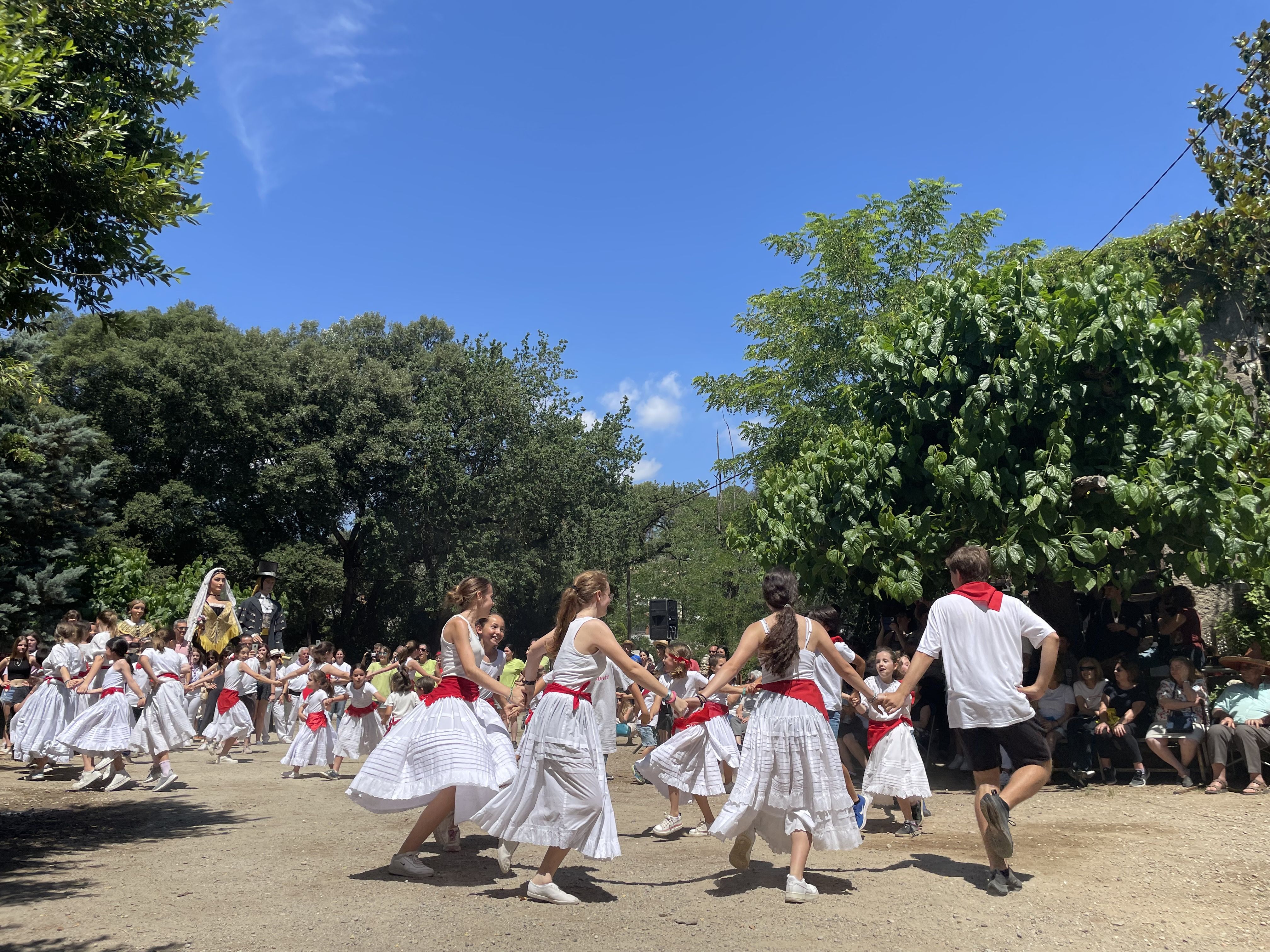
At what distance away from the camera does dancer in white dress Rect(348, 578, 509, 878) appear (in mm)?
6367

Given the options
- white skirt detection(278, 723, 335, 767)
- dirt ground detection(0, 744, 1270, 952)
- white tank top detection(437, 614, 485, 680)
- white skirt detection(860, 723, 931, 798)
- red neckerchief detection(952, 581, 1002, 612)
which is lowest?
dirt ground detection(0, 744, 1270, 952)

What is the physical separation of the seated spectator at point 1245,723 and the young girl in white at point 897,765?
13.6 ft

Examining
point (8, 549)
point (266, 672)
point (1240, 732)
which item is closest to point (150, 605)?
point (8, 549)

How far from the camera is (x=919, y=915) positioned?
557cm

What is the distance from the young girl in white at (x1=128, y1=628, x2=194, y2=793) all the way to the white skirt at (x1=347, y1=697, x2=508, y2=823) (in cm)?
592

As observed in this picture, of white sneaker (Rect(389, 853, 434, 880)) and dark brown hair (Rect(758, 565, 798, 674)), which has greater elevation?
dark brown hair (Rect(758, 565, 798, 674))

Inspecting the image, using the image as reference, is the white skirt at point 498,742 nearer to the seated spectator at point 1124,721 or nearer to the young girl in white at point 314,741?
the young girl in white at point 314,741

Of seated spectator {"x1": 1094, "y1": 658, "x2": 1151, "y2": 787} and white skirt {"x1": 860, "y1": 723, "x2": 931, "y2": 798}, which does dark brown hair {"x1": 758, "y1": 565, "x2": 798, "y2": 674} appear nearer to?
white skirt {"x1": 860, "y1": 723, "x2": 931, "y2": 798}

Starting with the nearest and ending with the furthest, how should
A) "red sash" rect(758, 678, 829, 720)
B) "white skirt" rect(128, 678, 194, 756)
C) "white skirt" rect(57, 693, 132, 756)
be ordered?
"red sash" rect(758, 678, 829, 720), "white skirt" rect(57, 693, 132, 756), "white skirt" rect(128, 678, 194, 756)

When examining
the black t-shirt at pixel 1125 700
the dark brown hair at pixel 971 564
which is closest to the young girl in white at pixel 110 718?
the dark brown hair at pixel 971 564

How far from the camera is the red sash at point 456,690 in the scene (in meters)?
6.74

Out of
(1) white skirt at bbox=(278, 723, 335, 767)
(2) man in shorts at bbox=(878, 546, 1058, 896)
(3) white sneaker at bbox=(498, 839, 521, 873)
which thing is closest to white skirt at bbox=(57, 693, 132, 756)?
(1) white skirt at bbox=(278, 723, 335, 767)

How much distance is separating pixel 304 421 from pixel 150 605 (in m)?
14.3

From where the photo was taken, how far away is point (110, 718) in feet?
36.2
